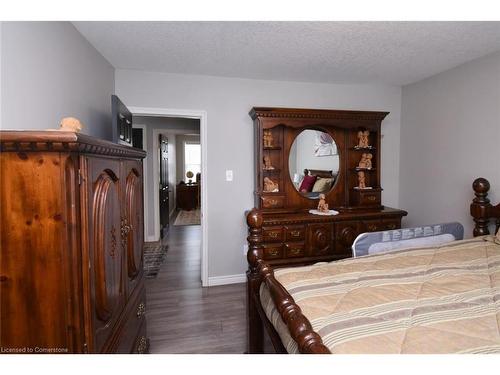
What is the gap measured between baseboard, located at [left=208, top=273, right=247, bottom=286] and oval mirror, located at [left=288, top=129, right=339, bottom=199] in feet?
4.02

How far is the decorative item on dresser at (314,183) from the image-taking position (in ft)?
9.27

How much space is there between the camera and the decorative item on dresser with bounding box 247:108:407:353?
2.82 meters

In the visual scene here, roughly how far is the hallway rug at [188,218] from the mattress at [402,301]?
532cm

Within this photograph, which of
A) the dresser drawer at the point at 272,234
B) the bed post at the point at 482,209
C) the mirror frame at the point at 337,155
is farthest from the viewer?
the mirror frame at the point at 337,155

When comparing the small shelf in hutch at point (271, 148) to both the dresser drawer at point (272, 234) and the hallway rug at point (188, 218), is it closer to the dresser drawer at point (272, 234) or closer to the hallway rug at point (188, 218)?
the dresser drawer at point (272, 234)

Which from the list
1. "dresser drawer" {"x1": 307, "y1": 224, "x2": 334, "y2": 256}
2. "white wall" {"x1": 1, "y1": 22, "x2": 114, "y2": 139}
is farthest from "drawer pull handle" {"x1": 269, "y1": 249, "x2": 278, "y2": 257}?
"white wall" {"x1": 1, "y1": 22, "x2": 114, "y2": 139}

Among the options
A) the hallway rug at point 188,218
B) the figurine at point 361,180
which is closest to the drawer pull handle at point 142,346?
the figurine at point 361,180

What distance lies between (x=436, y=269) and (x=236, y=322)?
5.27ft

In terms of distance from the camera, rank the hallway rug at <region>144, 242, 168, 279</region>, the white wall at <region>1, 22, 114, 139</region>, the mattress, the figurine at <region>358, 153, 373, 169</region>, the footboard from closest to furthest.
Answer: the mattress → the footboard → the white wall at <region>1, 22, 114, 139</region> → the figurine at <region>358, 153, 373, 169</region> → the hallway rug at <region>144, 242, 168, 279</region>

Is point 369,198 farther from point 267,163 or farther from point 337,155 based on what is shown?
point 267,163

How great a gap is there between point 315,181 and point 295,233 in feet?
2.56

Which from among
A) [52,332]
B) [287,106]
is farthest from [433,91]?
[52,332]

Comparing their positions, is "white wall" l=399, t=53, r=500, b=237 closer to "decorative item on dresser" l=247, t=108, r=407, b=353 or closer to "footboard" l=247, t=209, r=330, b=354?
"decorative item on dresser" l=247, t=108, r=407, b=353

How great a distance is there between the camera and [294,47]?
7.52ft
